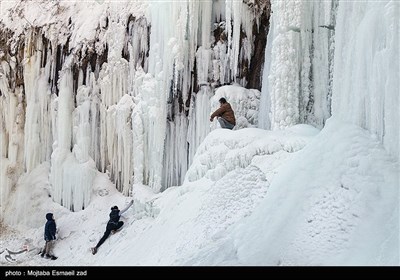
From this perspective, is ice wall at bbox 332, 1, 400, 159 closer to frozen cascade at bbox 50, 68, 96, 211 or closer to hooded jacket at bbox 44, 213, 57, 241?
hooded jacket at bbox 44, 213, 57, 241

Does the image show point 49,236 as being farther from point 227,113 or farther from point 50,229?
point 227,113

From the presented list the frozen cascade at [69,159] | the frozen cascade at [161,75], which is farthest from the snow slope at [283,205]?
the frozen cascade at [69,159]

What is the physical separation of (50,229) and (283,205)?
806cm

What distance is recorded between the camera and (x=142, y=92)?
12.2 metres

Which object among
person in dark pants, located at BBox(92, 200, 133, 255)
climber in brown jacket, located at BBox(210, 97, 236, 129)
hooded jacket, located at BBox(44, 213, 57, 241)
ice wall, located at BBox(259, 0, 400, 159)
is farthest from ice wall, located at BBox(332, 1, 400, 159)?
hooded jacket, located at BBox(44, 213, 57, 241)

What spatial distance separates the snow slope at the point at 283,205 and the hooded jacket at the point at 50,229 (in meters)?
4.46

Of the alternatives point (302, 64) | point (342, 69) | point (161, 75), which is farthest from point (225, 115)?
point (342, 69)

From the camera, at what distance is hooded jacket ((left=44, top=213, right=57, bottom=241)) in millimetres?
11617

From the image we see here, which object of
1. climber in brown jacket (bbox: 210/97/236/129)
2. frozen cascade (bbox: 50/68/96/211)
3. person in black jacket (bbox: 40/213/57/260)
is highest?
climber in brown jacket (bbox: 210/97/236/129)

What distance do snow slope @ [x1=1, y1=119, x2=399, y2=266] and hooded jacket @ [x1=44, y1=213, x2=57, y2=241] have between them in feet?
14.6

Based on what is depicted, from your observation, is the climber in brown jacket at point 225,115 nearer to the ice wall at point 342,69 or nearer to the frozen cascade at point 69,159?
the ice wall at point 342,69

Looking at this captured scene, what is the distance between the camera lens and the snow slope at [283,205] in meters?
4.40
